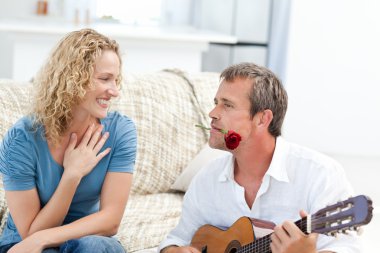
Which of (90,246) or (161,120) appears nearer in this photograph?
(90,246)

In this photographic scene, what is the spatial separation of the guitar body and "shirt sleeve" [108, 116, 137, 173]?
1.01 ft

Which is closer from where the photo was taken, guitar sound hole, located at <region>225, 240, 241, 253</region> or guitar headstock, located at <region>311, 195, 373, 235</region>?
guitar headstock, located at <region>311, 195, 373, 235</region>

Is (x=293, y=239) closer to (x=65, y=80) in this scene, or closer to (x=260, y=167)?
(x=260, y=167)

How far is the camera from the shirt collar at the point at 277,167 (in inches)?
91.7

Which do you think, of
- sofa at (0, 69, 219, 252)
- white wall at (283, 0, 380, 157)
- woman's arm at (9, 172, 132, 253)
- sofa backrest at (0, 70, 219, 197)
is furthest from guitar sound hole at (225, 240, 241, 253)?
white wall at (283, 0, 380, 157)

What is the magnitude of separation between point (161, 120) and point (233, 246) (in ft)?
3.75

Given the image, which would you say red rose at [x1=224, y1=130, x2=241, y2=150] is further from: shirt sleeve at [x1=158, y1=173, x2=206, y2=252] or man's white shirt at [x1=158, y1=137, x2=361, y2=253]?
shirt sleeve at [x1=158, y1=173, x2=206, y2=252]

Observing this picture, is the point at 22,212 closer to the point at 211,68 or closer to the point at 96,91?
the point at 96,91

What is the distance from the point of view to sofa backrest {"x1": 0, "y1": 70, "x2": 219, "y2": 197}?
334cm

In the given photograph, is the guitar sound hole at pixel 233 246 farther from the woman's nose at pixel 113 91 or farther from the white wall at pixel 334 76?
the white wall at pixel 334 76

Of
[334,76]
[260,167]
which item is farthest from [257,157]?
[334,76]

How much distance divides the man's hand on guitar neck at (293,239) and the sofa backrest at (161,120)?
1355 mm

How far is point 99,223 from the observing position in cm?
249

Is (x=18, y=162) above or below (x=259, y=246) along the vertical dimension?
above
